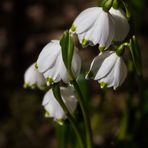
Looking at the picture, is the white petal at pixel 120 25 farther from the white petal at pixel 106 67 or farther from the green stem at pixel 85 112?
the green stem at pixel 85 112

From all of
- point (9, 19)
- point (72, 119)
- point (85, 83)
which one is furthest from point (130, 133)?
point (9, 19)

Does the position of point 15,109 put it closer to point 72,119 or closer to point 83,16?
point 72,119

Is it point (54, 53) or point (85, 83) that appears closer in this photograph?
point (54, 53)

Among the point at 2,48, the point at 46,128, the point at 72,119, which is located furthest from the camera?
the point at 2,48

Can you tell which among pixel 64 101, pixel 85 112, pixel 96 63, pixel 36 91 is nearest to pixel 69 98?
pixel 64 101

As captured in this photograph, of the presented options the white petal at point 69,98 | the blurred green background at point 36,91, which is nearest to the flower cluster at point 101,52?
the white petal at point 69,98

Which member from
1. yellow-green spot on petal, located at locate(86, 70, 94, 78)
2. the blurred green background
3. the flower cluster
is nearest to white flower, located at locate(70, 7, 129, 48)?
the flower cluster
